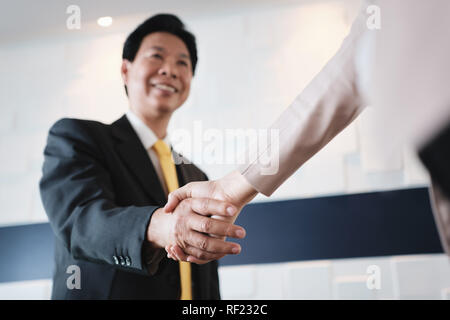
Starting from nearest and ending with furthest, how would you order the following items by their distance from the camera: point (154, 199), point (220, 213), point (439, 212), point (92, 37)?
point (439, 212) < point (220, 213) < point (154, 199) < point (92, 37)

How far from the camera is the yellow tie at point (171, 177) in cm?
79

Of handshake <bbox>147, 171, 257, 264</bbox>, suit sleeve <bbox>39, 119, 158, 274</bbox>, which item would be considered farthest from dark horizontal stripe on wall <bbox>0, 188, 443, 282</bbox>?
handshake <bbox>147, 171, 257, 264</bbox>

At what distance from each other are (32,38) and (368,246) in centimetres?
108

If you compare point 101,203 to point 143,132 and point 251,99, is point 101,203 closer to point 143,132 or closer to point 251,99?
point 143,132

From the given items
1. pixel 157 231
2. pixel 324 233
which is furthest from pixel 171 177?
pixel 324 233

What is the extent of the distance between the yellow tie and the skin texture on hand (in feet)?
0.43

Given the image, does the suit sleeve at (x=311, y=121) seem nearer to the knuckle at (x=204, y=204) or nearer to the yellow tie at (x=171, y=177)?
the knuckle at (x=204, y=204)

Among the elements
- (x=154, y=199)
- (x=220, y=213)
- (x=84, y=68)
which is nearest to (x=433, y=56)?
(x=220, y=213)

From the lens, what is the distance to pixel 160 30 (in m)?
0.93

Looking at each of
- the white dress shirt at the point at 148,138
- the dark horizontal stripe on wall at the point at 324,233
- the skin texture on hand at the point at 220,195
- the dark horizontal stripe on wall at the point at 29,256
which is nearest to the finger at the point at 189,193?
the skin texture on hand at the point at 220,195

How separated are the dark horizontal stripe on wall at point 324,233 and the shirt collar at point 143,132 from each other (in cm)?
44

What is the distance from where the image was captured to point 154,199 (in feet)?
2.55

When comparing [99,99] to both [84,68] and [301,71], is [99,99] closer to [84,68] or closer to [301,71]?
[84,68]

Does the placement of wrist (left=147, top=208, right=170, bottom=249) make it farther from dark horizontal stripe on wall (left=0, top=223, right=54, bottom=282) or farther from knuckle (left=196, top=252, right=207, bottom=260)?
dark horizontal stripe on wall (left=0, top=223, right=54, bottom=282)
